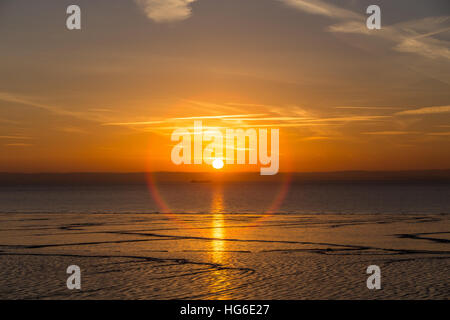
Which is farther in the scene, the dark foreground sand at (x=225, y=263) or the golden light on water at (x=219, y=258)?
the golden light on water at (x=219, y=258)

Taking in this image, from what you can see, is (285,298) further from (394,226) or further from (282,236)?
(394,226)

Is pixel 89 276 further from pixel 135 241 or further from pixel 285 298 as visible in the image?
pixel 135 241

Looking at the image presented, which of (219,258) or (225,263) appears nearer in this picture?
(225,263)

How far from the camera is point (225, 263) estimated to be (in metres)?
17.1

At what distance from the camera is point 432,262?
1730 centimetres

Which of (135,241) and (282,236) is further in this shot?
(282,236)

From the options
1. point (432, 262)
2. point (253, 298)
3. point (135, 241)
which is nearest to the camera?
point (253, 298)

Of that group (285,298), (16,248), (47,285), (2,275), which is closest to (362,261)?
(285,298)

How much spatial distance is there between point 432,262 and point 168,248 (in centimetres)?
931

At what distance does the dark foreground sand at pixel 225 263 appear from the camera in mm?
13164

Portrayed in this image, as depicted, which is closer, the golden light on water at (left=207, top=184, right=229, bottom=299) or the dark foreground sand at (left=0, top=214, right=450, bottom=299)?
the dark foreground sand at (left=0, top=214, right=450, bottom=299)

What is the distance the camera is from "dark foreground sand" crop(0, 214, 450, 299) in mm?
13164
